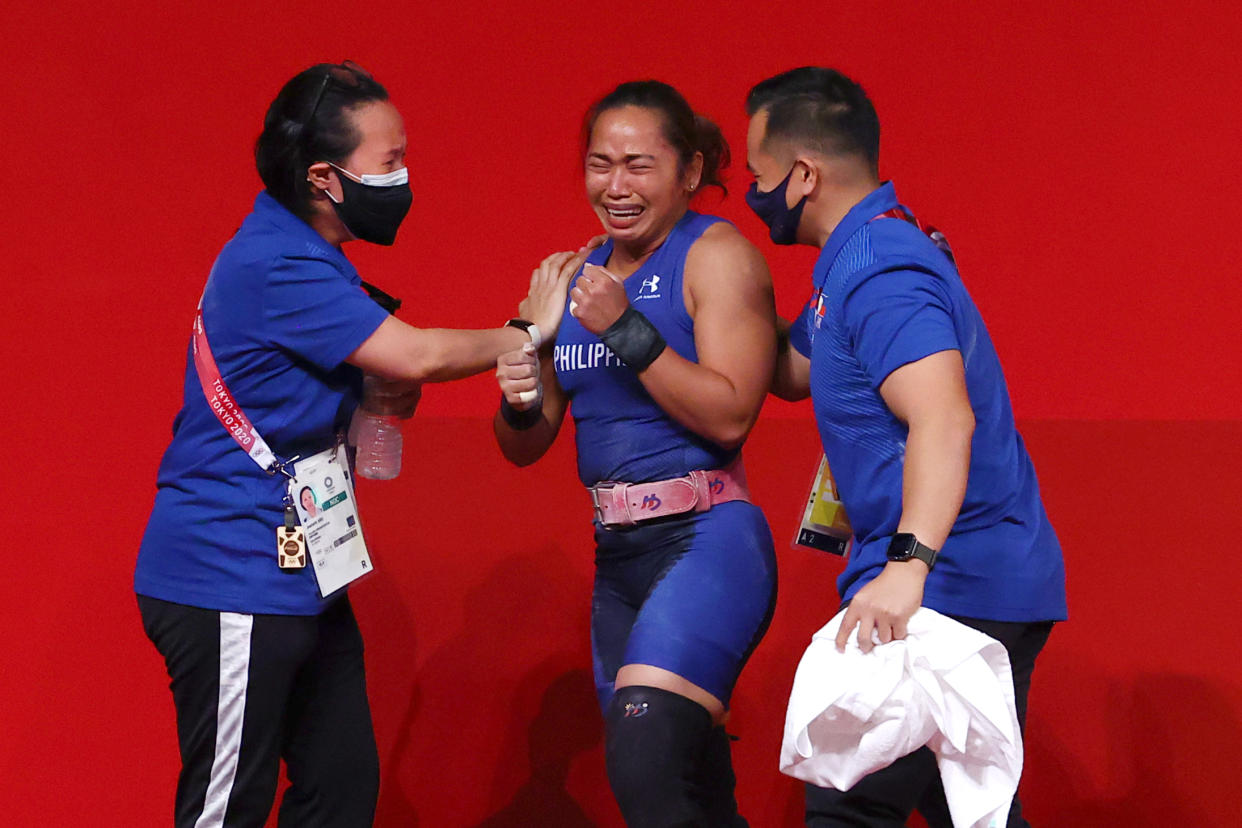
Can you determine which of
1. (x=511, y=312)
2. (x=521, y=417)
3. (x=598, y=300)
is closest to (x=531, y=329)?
(x=521, y=417)

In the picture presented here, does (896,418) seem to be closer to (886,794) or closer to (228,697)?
(886,794)

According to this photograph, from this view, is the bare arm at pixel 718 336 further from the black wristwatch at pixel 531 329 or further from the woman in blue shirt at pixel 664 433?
the black wristwatch at pixel 531 329

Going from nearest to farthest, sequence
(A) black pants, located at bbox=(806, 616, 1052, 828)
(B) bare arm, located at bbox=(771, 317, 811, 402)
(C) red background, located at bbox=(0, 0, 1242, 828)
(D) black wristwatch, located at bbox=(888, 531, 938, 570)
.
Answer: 1. (D) black wristwatch, located at bbox=(888, 531, 938, 570)
2. (A) black pants, located at bbox=(806, 616, 1052, 828)
3. (B) bare arm, located at bbox=(771, 317, 811, 402)
4. (C) red background, located at bbox=(0, 0, 1242, 828)

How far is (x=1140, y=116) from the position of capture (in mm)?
3672

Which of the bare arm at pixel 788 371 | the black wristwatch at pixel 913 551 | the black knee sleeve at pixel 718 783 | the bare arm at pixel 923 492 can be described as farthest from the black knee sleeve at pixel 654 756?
the bare arm at pixel 788 371

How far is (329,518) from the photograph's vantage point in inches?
84.4

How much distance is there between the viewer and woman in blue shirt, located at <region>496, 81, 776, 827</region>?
2.02 metres

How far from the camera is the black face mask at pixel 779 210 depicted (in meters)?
2.04

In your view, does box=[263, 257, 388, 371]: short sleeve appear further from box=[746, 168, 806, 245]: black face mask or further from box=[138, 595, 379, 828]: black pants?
box=[746, 168, 806, 245]: black face mask

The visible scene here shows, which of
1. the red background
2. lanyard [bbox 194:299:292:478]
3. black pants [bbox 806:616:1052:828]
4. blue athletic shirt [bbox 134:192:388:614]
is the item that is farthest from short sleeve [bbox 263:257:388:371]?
the red background

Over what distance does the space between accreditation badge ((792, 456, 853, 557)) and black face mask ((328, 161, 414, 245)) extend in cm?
90

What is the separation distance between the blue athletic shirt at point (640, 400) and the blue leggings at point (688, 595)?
101 mm

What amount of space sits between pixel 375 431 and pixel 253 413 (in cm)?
24

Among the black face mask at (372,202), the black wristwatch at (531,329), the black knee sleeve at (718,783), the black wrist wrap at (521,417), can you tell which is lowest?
the black knee sleeve at (718,783)
